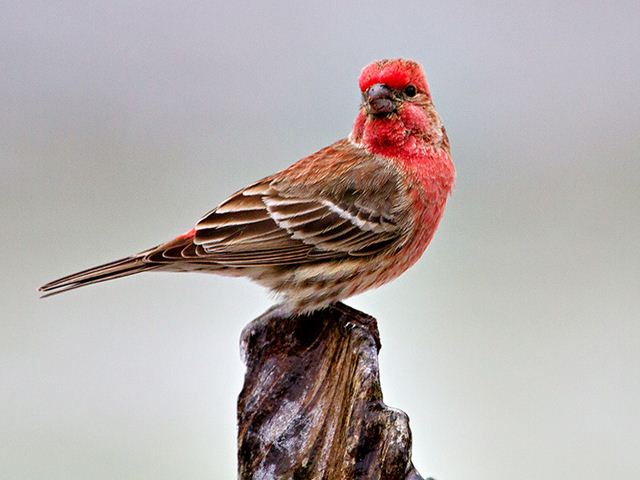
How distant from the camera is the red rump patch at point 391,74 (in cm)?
322

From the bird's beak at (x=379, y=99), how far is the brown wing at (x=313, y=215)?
23 cm

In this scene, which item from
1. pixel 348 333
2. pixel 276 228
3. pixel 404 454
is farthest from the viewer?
pixel 276 228

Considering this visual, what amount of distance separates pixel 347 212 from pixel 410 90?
511mm

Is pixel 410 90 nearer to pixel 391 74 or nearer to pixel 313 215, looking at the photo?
pixel 391 74

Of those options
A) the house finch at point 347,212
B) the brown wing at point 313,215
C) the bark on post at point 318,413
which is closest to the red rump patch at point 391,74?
the house finch at point 347,212

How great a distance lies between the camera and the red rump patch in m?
3.22

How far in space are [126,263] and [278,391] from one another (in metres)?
0.97

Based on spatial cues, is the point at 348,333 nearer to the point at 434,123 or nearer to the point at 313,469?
the point at 313,469

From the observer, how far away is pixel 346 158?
3.39 m

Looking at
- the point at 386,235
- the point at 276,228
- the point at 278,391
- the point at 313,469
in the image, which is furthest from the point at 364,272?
the point at 313,469

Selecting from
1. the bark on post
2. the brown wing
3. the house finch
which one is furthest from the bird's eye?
the bark on post

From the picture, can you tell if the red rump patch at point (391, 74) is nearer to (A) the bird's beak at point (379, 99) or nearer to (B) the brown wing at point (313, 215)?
(A) the bird's beak at point (379, 99)

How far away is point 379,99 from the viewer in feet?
10.6

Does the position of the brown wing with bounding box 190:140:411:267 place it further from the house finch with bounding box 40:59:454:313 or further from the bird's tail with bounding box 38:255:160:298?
the bird's tail with bounding box 38:255:160:298
